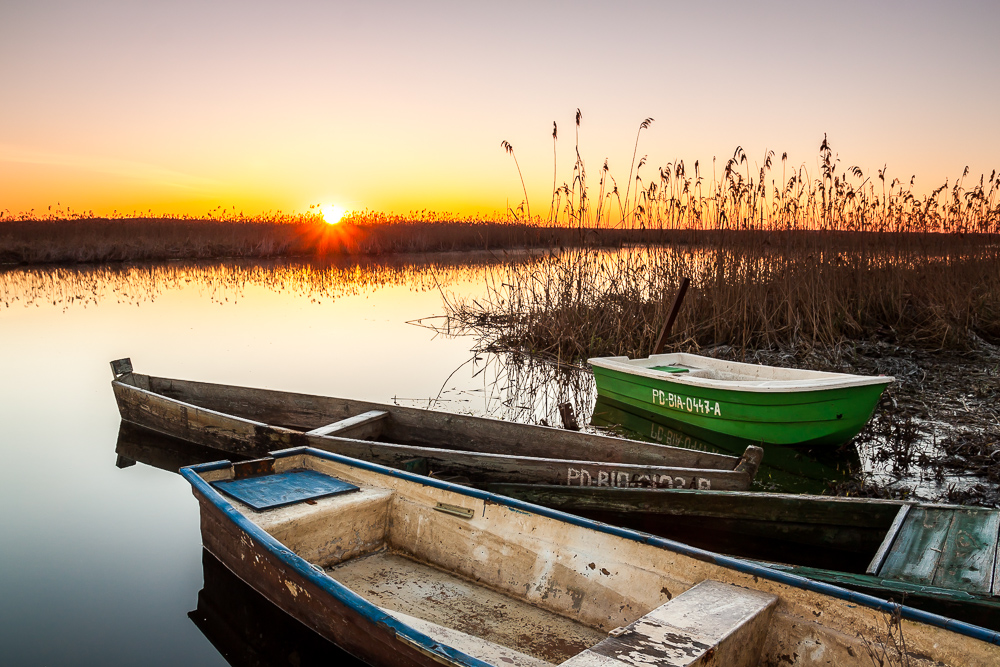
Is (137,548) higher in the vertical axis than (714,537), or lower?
lower

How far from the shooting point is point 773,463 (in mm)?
5328

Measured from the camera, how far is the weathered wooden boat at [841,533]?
2705 mm

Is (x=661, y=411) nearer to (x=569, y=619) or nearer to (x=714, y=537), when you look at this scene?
(x=714, y=537)

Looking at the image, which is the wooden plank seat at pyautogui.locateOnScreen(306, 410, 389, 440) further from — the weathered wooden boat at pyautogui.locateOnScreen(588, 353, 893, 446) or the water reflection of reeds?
the water reflection of reeds

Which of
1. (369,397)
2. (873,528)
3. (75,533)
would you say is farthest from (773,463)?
(75,533)

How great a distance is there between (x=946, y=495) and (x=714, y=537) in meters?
1.86

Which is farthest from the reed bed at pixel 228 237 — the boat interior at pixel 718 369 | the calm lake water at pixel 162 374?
the boat interior at pixel 718 369

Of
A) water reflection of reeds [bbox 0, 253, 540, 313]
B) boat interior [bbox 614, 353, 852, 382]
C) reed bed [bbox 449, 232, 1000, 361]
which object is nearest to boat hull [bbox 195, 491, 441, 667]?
boat interior [bbox 614, 353, 852, 382]

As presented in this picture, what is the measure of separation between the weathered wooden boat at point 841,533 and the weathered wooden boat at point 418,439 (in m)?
0.18

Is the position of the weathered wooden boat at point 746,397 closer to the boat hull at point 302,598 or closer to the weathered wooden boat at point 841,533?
the weathered wooden boat at point 841,533

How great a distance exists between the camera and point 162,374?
8.66 meters

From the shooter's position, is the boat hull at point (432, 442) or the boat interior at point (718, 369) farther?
the boat interior at point (718, 369)

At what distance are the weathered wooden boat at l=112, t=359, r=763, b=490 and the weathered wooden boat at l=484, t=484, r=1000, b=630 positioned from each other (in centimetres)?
18

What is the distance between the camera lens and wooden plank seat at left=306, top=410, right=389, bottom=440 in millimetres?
4809
